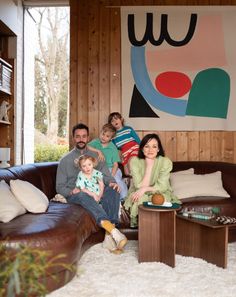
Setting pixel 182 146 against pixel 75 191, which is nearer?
pixel 75 191

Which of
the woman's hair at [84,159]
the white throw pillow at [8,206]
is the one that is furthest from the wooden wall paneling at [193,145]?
the white throw pillow at [8,206]

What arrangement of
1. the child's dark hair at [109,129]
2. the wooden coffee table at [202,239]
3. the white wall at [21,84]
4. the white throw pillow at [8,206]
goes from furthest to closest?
the white wall at [21,84] < the child's dark hair at [109,129] < the wooden coffee table at [202,239] < the white throw pillow at [8,206]

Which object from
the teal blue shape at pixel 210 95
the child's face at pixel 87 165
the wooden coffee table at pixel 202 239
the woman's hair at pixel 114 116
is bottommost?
the wooden coffee table at pixel 202 239

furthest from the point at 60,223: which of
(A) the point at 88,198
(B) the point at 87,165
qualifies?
(B) the point at 87,165

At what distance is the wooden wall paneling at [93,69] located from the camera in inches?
184

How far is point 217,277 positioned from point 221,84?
2748mm

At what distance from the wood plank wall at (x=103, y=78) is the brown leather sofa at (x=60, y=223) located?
375 millimetres

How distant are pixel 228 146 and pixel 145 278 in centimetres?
264

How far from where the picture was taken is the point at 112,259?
2.93 meters

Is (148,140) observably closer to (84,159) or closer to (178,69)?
(84,159)

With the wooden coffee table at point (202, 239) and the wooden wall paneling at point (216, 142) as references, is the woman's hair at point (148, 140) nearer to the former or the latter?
the wooden coffee table at point (202, 239)

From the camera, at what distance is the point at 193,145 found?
4688mm

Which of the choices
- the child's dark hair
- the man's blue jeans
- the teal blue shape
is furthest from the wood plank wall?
the man's blue jeans

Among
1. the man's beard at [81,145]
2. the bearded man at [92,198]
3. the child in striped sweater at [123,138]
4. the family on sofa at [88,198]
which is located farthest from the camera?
the child in striped sweater at [123,138]
